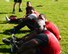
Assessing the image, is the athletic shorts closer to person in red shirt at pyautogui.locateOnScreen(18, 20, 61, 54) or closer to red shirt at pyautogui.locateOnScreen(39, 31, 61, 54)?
person in red shirt at pyautogui.locateOnScreen(18, 20, 61, 54)

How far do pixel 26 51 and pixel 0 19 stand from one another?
974 cm

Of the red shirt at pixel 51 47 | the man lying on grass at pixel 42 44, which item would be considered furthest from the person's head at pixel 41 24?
the red shirt at pixel 51 47

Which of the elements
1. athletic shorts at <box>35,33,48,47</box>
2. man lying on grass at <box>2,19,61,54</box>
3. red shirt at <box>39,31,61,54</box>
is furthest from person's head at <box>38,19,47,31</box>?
athletic shorts at <box>35,33,48,47</box>

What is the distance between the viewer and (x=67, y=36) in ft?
42.3

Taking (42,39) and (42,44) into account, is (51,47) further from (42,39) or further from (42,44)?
(42,39)

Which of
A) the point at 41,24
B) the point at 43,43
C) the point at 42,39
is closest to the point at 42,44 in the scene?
the point at 43,43

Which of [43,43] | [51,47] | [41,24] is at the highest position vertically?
[41,24]

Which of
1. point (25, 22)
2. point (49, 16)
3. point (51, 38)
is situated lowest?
point (49, 16)

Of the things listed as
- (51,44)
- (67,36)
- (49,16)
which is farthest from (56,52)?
(49,16)

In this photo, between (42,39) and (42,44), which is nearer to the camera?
(42,39)

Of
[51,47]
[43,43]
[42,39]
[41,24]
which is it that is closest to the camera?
[42,39]

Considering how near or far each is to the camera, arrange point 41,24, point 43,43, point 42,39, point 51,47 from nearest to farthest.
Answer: point 42,39
point 43,43
point 51,47
point 41,24

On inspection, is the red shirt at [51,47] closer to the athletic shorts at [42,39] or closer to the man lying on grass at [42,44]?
the man lying on grass at [42,44]

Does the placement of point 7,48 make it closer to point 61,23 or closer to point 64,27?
point 64,27
